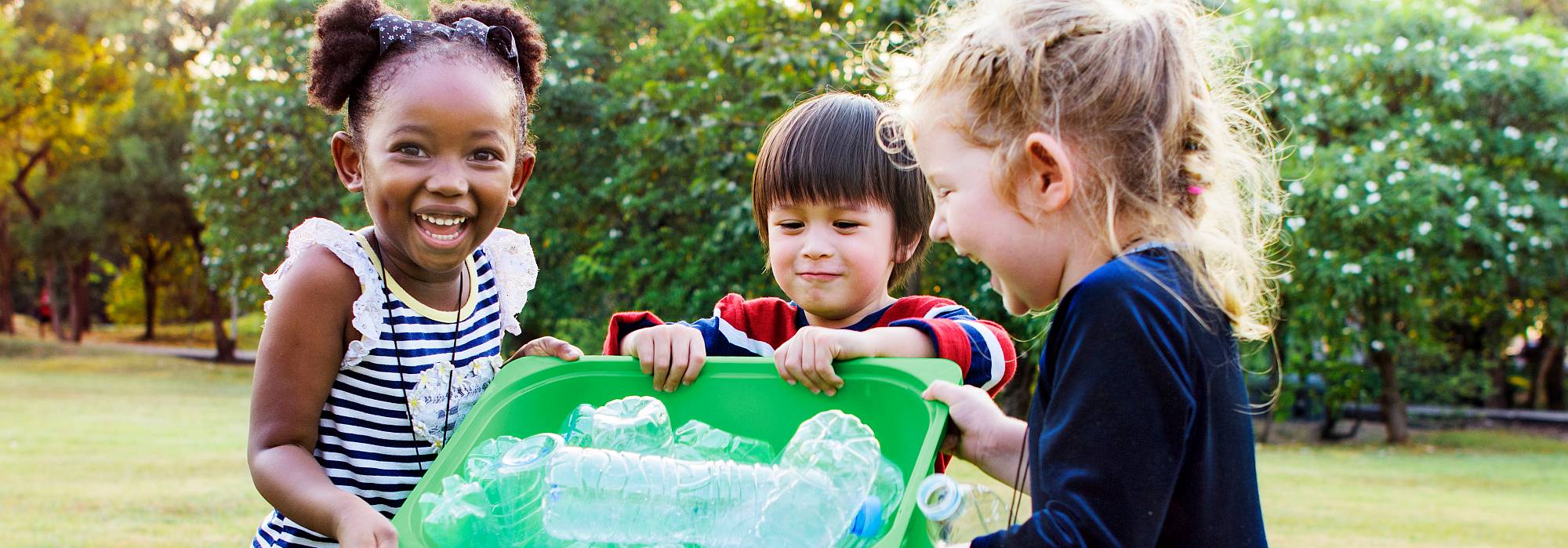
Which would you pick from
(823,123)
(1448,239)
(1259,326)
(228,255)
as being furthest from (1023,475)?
(228,255)

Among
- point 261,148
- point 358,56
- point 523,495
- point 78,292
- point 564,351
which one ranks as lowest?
point 78,292

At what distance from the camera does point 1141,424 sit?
1222mm

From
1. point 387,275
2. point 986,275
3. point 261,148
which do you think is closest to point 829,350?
point 387,275

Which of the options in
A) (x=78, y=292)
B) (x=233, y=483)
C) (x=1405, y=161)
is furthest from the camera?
(x=78, y=292)

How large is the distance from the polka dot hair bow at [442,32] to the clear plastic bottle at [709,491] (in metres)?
0.73

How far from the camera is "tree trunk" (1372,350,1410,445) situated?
Answer: 11797 mm

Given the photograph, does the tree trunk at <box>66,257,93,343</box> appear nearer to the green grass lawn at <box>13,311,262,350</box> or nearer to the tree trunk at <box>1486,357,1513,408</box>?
the green grass lawn at <box>13,311,262,350</box>

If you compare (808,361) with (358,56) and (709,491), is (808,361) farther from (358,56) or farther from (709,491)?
(358,56)

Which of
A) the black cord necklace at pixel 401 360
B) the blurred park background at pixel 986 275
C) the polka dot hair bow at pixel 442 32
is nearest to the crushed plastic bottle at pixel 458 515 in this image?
the black cord necklace at pixel 401 360

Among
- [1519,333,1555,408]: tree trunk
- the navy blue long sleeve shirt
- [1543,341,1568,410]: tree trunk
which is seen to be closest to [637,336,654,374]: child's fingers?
the navy blue long sleeve shirt

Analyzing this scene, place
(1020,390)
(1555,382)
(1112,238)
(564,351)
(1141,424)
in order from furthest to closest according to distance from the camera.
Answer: (1555,382)
(1020,390)
(564,351)
(1112,238)
(1141,424)

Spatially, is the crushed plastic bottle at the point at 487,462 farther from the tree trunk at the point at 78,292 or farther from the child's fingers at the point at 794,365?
the tree trunk at the point at 78,292

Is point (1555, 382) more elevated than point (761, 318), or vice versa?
point (761, 318)

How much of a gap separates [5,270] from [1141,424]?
27971 millimetres
